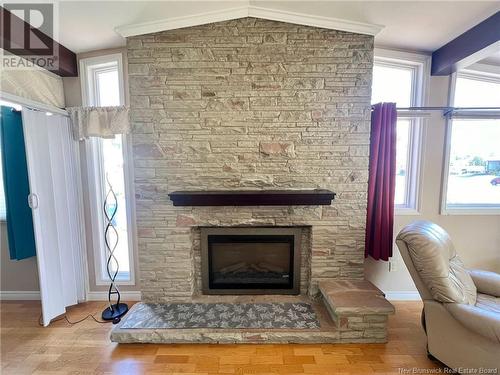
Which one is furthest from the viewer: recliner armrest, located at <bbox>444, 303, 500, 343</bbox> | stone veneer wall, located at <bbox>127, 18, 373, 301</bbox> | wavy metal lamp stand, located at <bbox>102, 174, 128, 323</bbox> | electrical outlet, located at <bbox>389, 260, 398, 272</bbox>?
electrical outlet, located at <bbox>389, 260, 398, 272</bbox>

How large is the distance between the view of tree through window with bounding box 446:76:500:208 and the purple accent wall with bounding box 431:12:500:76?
375mm

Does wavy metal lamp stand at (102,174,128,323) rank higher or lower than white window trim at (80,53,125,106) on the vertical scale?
lower

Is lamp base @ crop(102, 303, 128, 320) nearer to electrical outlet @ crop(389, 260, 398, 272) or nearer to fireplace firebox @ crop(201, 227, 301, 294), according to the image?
fireplace firebox @ crop(201, 227, 301, 294)

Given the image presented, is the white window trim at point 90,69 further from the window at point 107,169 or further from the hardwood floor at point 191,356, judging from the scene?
the hardwood floor at point 191,356

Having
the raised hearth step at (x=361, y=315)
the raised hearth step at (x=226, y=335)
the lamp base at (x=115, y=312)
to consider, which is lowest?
the lamp base at (x=115, y=312)

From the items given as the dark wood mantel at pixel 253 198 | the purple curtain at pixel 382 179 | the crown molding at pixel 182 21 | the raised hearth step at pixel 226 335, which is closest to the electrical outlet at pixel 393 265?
the purple curtain at pixel 382 179

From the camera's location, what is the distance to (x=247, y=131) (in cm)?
236

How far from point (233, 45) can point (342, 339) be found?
2694mm

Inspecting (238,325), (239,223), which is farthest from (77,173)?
(238,325)

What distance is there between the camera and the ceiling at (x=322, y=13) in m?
1.90

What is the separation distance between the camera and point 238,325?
211 cm

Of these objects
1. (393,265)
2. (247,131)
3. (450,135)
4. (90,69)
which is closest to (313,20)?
(247,131)

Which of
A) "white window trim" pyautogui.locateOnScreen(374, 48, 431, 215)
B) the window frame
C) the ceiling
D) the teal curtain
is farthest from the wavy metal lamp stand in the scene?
the window frame

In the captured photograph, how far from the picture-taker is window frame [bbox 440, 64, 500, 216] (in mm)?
2613
